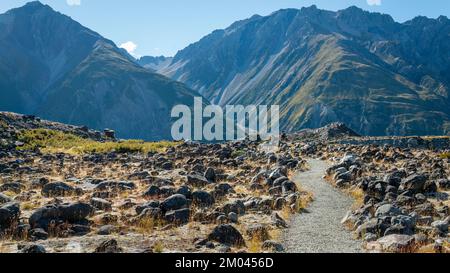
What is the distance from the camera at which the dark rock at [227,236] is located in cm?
1762

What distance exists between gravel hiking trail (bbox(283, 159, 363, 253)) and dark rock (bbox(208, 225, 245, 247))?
1.89m

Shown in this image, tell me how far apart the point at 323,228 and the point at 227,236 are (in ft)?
18.5

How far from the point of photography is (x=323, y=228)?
2109 centimetres

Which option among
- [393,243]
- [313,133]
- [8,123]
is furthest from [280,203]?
[313,133]

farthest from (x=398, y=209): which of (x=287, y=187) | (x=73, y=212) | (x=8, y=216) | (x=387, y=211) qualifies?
(x=8, y=216)

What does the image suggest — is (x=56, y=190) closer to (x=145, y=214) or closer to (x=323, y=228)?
(x=145, y=214)

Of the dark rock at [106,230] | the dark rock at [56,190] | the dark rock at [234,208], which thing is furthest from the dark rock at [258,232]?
the dark rock at [56,190]

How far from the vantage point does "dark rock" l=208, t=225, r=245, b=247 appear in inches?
694

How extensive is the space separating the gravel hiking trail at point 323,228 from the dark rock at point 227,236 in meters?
1.89

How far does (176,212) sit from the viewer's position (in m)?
21.3

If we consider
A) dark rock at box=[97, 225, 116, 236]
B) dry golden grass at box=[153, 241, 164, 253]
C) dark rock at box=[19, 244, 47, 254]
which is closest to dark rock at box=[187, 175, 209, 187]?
dark rock at box=[97, 225, 116, 236]

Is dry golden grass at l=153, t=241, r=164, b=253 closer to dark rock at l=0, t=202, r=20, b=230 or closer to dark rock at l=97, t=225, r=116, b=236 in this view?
dark rock at l=97, t=225, r=116, b=236
